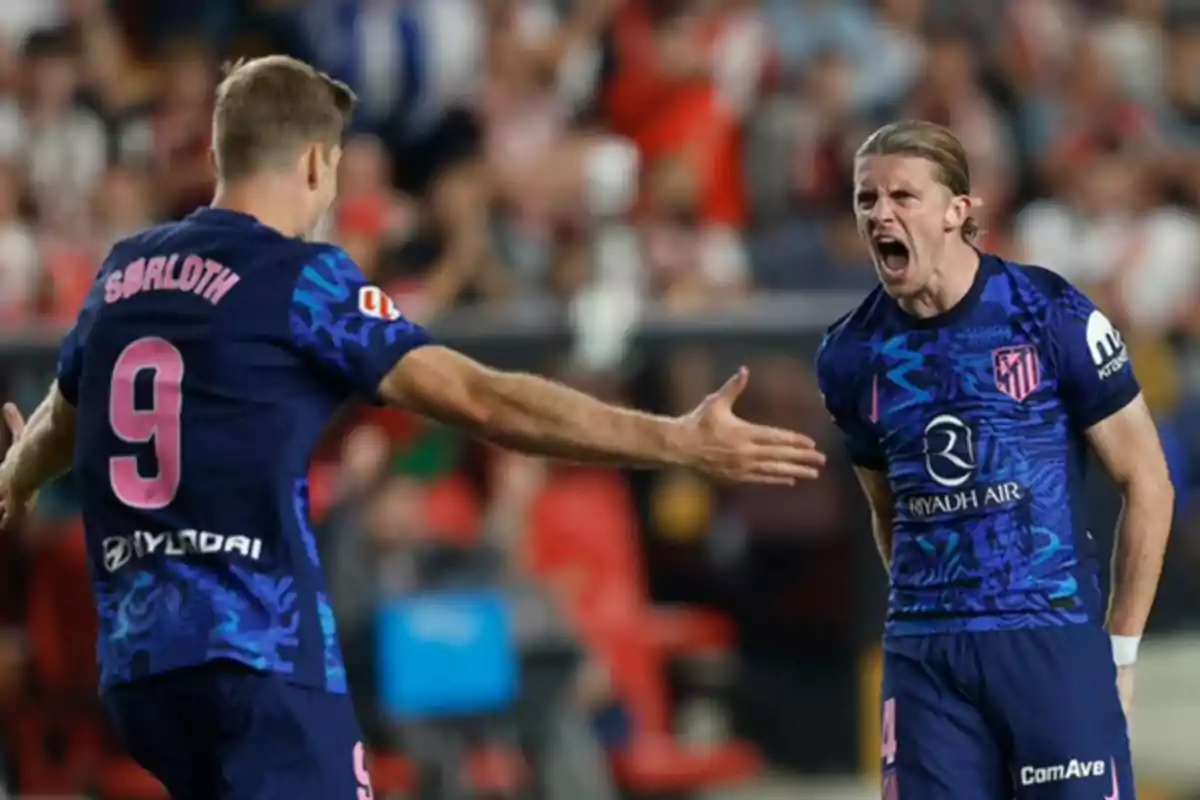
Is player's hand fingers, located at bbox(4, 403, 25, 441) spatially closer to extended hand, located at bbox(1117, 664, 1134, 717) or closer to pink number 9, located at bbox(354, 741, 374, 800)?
pink number 9, located at bbox(354, 741, 374, 800)

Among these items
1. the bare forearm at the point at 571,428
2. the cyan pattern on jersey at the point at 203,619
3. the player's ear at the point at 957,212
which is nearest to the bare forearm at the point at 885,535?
the player's ear at the point at 957,212

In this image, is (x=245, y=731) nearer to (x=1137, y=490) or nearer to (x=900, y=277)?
(x=900, y=277)

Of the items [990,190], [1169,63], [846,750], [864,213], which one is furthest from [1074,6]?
[864,213]

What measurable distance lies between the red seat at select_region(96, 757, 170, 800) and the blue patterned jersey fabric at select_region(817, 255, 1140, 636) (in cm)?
529

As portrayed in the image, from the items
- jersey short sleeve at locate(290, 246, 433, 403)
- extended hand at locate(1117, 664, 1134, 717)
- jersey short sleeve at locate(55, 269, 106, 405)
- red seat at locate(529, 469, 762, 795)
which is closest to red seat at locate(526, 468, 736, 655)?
red seat at locate(529, 469, 762, 795)

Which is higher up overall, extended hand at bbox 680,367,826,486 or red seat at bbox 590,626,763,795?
red seat at bbox 590,626,763,795

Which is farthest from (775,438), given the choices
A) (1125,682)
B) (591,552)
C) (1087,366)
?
(591,552)

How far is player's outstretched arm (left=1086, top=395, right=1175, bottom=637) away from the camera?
5.93 meters

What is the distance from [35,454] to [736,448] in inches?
68.9

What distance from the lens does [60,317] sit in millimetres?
10703

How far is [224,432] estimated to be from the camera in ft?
16.8

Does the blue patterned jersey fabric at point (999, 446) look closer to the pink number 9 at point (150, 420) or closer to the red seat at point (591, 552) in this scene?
the pink number 9 at point (150, 420)

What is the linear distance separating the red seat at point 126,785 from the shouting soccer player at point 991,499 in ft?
17.2

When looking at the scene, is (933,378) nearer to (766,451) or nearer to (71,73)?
(766,451)
